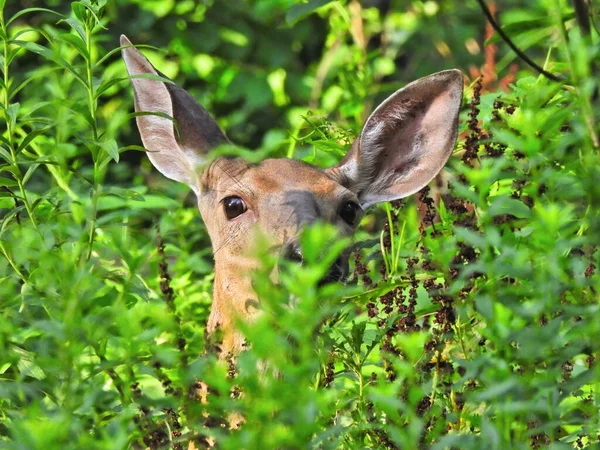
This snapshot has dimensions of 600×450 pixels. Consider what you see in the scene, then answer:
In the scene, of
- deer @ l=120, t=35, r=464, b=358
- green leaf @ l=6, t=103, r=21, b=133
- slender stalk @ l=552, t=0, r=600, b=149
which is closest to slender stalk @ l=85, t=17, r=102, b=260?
green leaf @ l=6, t=103, r=21, b=133

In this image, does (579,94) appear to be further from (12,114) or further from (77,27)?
(12,114)

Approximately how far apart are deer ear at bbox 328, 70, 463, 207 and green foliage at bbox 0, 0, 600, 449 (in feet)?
0.46

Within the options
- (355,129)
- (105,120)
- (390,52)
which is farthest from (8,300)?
(390,52)

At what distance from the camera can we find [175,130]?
17.5 feet

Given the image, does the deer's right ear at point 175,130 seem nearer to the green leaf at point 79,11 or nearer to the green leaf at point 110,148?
the green leaf at point 79,11

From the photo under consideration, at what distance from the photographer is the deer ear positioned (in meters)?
5.01

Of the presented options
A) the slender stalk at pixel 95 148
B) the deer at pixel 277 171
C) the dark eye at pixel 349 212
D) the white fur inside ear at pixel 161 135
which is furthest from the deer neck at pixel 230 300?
the slender stalk at pixel 95 148

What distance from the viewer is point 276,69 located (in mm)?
8969

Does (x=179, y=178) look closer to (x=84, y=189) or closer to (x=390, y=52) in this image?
(x=84, y=189)

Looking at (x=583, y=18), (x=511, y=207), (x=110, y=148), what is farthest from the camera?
(x=583, y=18)

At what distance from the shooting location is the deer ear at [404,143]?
5008 mm

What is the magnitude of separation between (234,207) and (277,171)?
228 mm

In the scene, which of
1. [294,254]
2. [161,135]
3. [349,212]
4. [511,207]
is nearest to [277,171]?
[349,212]

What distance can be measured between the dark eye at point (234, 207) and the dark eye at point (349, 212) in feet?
1.27
